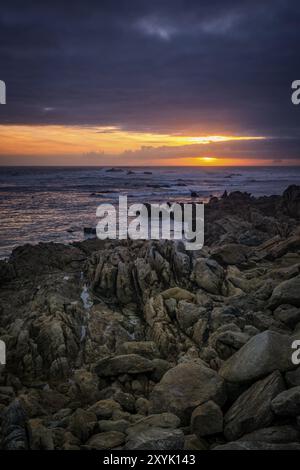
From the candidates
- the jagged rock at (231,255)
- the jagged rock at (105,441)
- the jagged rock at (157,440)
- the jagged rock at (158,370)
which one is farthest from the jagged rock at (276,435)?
the jagged rock at (231,255)

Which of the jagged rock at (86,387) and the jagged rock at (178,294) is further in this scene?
the jagged rock at (178,294)

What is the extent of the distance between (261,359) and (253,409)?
1.13 m

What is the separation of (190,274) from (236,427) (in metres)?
8.62

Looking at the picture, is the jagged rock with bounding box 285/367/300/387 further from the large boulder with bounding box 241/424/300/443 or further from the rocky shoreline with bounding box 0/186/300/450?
the large boulder with bounding box 241/424/300/443

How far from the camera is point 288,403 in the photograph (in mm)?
6684

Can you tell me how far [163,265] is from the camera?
15.9m

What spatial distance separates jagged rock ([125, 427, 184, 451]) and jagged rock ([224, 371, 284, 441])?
3.78ft

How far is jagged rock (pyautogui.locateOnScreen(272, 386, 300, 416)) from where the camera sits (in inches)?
262

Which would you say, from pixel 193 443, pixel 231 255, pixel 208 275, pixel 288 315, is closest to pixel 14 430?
pixel 193 443

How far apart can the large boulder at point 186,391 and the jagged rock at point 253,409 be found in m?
0.53

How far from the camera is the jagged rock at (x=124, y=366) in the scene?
10.0 metres

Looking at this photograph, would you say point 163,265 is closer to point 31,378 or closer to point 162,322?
point 162,322

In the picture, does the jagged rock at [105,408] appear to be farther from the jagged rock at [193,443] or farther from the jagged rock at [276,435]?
the jagged rock at [276,435]
